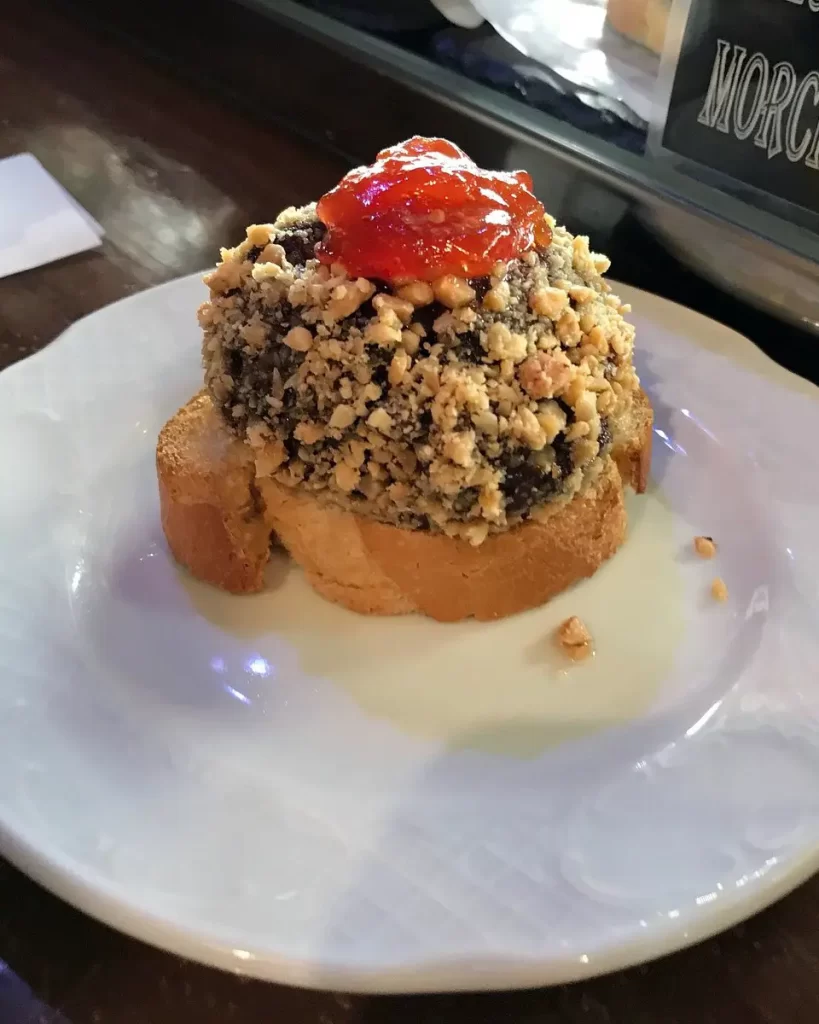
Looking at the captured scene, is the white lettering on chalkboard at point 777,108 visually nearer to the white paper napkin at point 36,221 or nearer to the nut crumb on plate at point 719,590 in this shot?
the nut crumb on plate at point 719,590

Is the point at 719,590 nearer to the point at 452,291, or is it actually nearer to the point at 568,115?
the point at 452,291

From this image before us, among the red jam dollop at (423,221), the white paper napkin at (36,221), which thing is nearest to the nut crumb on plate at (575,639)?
the red jam dollop at (423,221)

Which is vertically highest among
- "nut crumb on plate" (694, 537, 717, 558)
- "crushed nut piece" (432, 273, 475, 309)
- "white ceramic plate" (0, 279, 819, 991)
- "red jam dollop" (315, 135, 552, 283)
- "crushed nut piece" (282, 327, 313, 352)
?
"red jam dollop" (315, 135, 552, 283)

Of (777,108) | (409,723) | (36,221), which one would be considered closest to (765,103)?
(777,108)

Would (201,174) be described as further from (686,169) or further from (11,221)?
(686,169)

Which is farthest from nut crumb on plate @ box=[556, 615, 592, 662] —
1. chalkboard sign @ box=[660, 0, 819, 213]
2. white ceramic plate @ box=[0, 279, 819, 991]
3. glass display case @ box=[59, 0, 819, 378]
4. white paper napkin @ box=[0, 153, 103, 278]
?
white paper napkin @ box=[0, 153, 103, 278]

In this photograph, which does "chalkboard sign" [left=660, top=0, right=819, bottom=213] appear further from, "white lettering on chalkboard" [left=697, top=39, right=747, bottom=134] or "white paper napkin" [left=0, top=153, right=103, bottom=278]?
"white paper napkin" [left=0, top=153, right=103, bottom=278]
